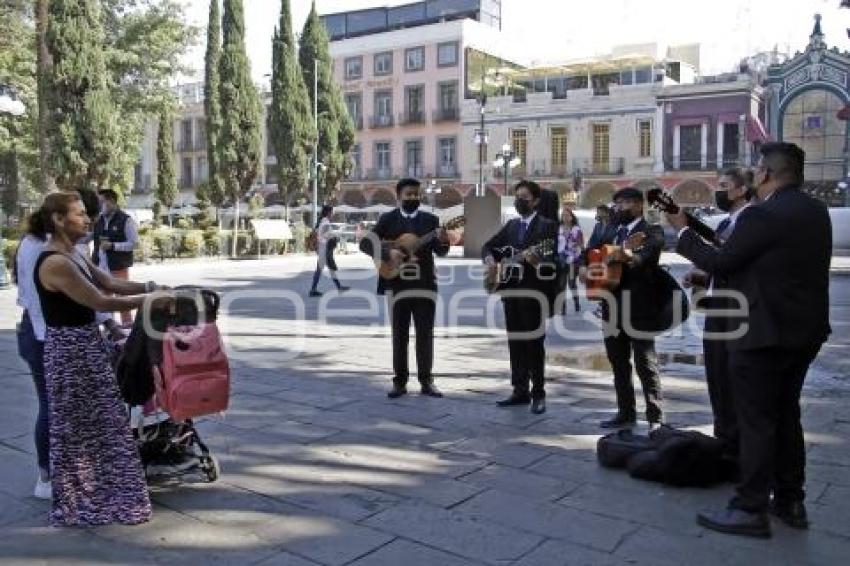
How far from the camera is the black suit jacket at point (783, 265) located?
362cm

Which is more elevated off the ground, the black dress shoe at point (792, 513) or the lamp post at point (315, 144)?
the lamp post at point (315, 144)

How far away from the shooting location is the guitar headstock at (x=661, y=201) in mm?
4147

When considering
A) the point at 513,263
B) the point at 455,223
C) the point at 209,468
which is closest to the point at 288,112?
the point at 455,223

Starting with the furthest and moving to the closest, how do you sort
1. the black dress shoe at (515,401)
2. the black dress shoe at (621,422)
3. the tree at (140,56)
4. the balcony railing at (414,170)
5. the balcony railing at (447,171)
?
the balcony railing at (414,170)
the balcony railing at (447,171)
the tree at (140,56)
the black dress shoe at (515,401)
the black dress shoe at (621,422)

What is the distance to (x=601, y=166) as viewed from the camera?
43.6 meters

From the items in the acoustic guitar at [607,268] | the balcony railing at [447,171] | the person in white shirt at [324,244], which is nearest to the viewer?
the acoustic guitar at [607,268]

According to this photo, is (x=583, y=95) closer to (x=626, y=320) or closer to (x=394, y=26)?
(x=394, y=26)

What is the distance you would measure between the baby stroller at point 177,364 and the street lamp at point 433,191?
44269 millimetres

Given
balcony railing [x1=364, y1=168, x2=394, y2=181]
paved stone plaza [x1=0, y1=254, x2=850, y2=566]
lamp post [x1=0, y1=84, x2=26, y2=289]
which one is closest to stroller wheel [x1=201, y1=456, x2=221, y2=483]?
paved stone plaza [x1=0, y1=254, x2=850, y2=566]

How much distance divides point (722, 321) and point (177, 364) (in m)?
2.83

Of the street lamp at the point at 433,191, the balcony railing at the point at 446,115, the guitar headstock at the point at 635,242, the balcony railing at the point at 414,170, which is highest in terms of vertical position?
the balcony railing at the point at 446,115

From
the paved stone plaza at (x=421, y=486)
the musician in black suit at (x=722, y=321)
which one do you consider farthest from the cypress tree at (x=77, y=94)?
the musician in black suit at (x=722, y=321)

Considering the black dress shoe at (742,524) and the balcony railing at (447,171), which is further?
the balcony railing at (447,171)

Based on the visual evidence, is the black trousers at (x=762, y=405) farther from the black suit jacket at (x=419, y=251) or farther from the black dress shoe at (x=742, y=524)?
the black suit jacket at (x=419, y=251)
